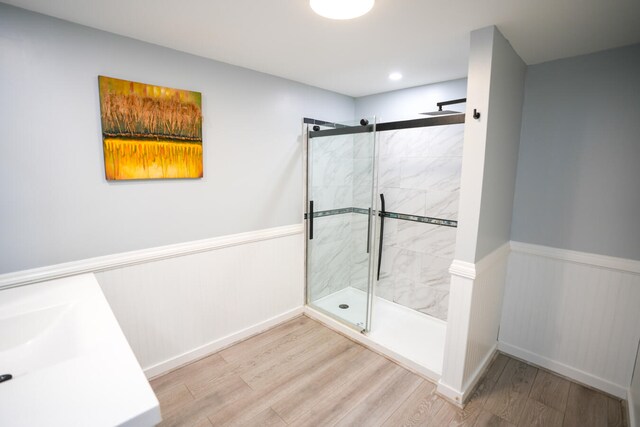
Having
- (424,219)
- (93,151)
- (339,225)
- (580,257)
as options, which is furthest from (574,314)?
(93,151)

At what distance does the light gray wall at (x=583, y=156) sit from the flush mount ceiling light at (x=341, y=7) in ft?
5.44

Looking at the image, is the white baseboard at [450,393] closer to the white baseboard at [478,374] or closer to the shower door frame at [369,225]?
the white baseboard at [478,374]

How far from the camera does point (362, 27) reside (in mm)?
1698

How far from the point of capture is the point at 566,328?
223 centimetres

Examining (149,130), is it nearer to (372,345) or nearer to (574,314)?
(372,345)

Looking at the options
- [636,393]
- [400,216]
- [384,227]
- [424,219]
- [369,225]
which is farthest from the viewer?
[384,227]

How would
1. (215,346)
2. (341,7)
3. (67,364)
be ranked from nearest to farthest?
(67,364) → (341,7) → (215,346)

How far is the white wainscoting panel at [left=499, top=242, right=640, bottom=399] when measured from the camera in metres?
2.00

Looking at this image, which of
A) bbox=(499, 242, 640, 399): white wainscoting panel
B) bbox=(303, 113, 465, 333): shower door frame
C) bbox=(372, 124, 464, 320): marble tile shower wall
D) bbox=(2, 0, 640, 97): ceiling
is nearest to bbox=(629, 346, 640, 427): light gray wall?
bbox=(499, 242, 640, 399): white wainscoting panel

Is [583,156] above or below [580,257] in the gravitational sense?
above

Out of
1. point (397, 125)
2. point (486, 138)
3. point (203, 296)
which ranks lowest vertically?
point (203, 296)

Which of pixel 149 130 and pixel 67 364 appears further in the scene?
pixel 149 130

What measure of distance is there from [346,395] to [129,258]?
1.72m

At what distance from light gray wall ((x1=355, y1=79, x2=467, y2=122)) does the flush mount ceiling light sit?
1.24 meters
